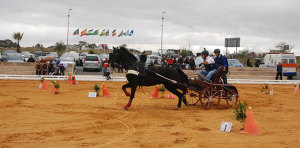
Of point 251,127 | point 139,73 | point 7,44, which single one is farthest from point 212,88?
point 7,44

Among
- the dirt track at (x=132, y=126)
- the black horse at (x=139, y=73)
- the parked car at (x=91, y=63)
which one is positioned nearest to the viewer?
the dirt track at (x=132, y=126)

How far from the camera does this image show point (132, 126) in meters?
8.95

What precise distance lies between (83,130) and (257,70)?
27636 millimetres

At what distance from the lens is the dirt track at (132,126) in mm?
7199

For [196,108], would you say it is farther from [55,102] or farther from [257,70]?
[257,70]

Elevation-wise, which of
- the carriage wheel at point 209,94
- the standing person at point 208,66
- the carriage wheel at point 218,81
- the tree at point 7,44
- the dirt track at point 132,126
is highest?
the tree at point 7,44

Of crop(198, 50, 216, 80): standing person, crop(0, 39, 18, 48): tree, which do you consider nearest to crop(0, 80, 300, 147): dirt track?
crop(198, 50, 216, 80): standing person

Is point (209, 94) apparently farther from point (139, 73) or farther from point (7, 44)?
point (7, 44)

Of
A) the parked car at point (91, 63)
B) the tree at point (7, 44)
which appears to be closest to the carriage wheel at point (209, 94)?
the parked car at point (91, 63)

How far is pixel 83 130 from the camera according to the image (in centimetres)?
838

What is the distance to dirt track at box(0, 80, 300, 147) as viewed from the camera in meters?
7.20

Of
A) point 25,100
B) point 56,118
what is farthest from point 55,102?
point 56,118

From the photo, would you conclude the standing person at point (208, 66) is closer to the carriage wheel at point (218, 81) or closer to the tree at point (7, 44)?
the carriage wheel at point (218, 81)

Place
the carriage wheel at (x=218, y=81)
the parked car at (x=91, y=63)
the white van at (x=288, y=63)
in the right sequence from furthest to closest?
the parked car at (x=91, y=63) < the white van at (x=288, y=63) < the carriage wheel at (x=218, y=81)
